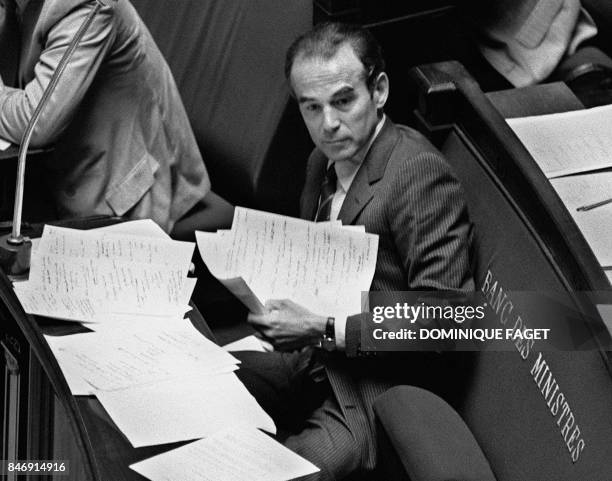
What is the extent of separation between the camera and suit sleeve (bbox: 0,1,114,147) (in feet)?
8.53

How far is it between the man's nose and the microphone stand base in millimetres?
627

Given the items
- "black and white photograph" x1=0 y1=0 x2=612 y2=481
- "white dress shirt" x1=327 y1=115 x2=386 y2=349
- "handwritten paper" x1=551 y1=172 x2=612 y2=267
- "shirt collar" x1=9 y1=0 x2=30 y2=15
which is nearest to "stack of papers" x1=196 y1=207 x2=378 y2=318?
"black and white photograph" x1=0 y1=0 x2=612 y2=481

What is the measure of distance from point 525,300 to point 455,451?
0.31 meters

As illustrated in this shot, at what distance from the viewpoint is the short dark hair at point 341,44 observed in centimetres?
218

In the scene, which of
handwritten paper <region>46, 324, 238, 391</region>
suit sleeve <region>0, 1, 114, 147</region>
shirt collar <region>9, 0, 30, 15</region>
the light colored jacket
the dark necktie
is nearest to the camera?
handwritten paper <region>46, 324, 238, 391</region>

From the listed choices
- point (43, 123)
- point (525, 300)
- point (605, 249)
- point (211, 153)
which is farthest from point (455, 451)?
point (211, 153)

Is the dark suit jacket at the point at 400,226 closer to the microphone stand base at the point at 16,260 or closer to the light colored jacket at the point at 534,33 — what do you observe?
the microphone stand base at the point at 16,260

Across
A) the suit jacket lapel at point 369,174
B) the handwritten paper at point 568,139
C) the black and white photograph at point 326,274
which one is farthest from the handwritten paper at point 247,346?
the handwritten paper at point 568,139

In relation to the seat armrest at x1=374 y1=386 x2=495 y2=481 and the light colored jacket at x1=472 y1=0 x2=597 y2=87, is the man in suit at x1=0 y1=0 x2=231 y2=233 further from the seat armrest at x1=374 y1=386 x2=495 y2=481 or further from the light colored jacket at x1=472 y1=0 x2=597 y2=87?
the seat armrest at x1=374 y1=386 x2=495 y2=481

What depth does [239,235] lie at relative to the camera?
2152 millimetres

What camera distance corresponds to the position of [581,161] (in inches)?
83.5

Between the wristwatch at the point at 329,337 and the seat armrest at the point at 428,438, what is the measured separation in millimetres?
247

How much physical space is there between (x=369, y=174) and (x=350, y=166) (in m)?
0.09

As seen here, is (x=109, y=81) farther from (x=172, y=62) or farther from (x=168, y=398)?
(x=168, y=398)
